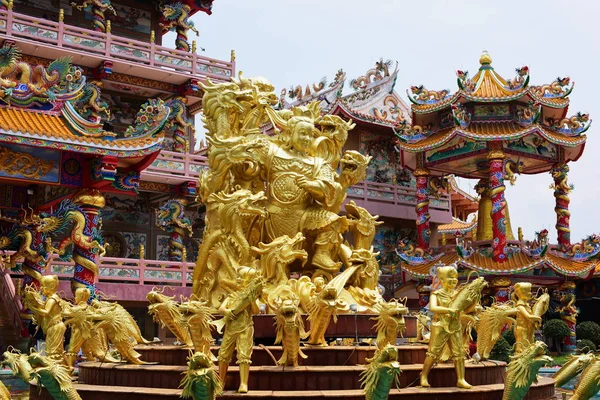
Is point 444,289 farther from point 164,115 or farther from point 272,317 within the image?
point 164,115

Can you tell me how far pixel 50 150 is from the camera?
13.7 metres

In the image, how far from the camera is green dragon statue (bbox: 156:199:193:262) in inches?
819

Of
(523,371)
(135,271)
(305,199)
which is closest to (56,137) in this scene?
(135,271)

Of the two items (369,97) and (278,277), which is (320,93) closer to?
(369,97)

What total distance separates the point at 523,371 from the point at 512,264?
14.2 metres

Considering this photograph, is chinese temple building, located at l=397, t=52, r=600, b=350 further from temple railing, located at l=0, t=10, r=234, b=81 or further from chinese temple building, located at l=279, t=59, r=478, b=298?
temple railing, located at l=0, t=10, r=234, b=81

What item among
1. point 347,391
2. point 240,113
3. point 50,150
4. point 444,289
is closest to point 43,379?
point 347,391

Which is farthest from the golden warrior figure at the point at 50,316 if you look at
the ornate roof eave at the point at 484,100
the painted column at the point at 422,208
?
the painted column at the point at 422,208

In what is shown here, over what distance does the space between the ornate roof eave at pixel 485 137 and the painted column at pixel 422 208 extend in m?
1.11

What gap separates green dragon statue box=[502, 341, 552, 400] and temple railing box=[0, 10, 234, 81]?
16.4 meters

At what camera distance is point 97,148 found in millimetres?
13766

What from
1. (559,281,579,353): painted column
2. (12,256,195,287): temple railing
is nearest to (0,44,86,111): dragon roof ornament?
(12,256,195,287): temple railing

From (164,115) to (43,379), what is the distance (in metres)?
9.21

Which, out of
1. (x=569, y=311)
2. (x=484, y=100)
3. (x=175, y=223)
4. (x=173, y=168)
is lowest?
(x=569, y=311)
